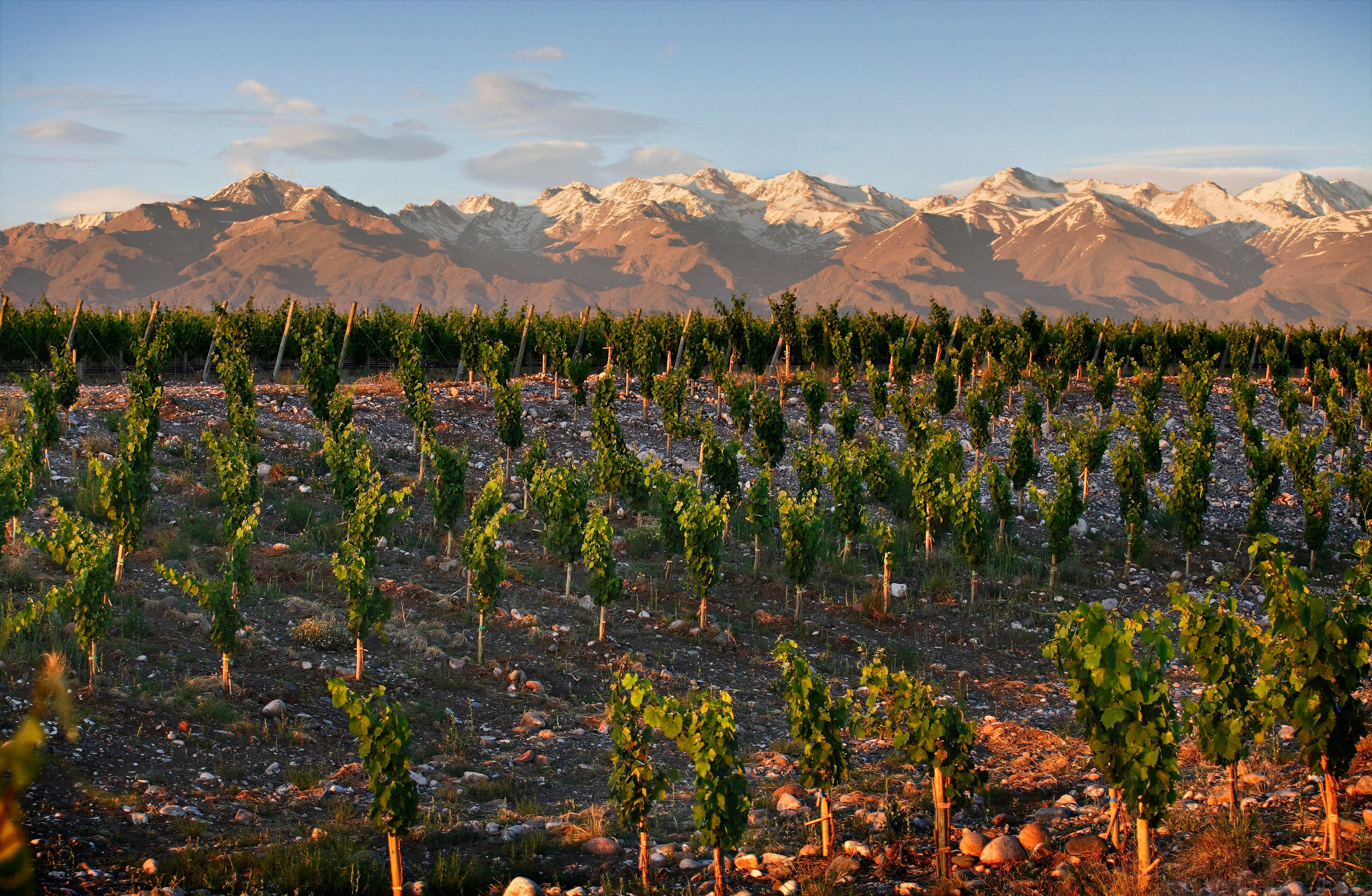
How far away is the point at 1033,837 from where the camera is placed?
728cm

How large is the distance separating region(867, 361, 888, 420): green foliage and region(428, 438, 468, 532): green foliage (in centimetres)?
1356

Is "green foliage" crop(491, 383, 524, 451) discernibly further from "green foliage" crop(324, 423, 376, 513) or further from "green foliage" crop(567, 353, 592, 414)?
"green foliage" crop(567, 353, 592, 414)

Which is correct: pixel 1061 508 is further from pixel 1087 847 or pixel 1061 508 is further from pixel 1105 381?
pixel 1105 381

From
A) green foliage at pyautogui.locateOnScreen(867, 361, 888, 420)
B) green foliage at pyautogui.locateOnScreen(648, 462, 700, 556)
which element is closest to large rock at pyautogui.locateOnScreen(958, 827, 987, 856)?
green foliage at pyautogui.locateOnScreen(648, 462, 700, 556)

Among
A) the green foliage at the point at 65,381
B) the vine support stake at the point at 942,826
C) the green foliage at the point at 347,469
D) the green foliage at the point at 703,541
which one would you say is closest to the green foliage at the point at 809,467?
the green foliage at the point at 703,541

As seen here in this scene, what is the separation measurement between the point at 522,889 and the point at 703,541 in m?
7.46

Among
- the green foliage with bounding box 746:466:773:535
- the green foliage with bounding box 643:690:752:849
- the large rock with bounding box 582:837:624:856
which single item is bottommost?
the large rock with bounding box 582:837:624:856

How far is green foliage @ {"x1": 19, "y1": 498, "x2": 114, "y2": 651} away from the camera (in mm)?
9188

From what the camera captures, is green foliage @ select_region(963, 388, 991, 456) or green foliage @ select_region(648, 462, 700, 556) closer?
green foliage @ select_region(648, 462, 700, 556)

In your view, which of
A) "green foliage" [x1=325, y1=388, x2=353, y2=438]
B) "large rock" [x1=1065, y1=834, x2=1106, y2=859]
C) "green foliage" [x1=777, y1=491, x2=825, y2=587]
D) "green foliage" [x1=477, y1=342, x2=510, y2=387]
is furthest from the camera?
"green foliage" [x1=477, y1=342, x2=510, y2=387]

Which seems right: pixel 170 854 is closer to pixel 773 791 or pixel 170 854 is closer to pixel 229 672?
pixel 229 672

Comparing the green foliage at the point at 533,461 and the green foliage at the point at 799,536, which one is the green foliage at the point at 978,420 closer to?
the green foliage at the point at 799,536

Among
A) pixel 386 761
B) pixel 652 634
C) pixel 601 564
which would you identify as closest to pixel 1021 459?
pixel 652 634

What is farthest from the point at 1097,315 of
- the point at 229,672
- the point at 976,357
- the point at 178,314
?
the point at 229,672
